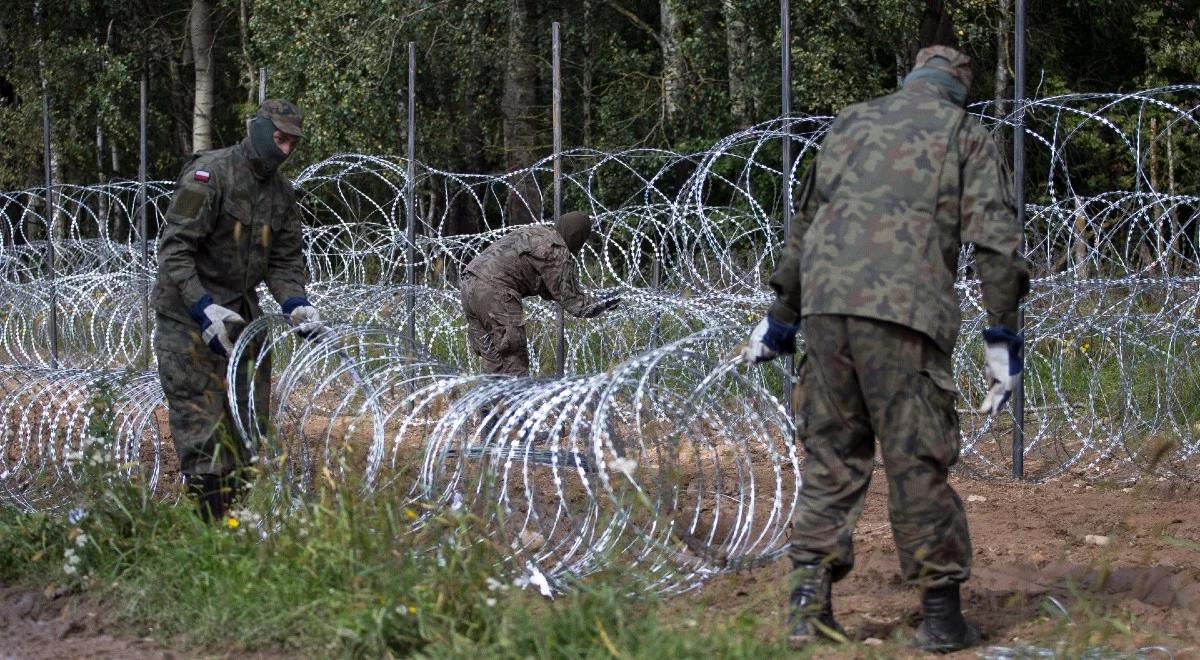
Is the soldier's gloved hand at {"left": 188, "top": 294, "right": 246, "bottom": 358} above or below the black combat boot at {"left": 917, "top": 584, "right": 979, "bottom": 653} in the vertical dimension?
above

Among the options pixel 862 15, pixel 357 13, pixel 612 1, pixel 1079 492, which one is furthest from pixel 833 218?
pixel 612 1

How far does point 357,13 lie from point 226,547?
1456 cm

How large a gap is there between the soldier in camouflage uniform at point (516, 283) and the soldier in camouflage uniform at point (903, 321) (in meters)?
4.30

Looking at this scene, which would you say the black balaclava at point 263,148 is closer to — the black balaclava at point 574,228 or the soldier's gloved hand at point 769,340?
the soldier's gloved hand at point 769,340

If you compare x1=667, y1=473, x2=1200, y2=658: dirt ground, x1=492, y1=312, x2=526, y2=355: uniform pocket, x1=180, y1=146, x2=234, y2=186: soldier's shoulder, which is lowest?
x1=667, y1=473, x2=1200, y2=658: dirt ground

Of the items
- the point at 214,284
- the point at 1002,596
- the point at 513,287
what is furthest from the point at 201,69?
the point at 1002,596

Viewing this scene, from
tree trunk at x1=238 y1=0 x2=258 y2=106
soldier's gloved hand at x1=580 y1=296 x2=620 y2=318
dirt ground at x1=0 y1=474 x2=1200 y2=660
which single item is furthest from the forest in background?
dirt ground at x1=0 y1=474 x2=1200 y2=660

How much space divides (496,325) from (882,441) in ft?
16.2

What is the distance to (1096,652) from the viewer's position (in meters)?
4.44

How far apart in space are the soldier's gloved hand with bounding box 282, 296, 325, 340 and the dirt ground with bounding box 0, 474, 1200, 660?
4.58 ft

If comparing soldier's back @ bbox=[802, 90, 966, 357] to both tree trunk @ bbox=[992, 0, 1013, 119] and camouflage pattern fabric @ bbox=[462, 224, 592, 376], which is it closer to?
camouflage pattern fabric @ bbox=[462, 224, 592, 376]

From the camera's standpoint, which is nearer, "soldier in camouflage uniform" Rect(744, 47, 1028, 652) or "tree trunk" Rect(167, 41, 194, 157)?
"soldier in camouflage uniform" Rect(744, 47, 1028, 652)

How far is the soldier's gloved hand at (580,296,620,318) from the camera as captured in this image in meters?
8.62

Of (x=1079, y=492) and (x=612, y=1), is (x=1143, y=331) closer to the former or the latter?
(x=1079, y=492)
